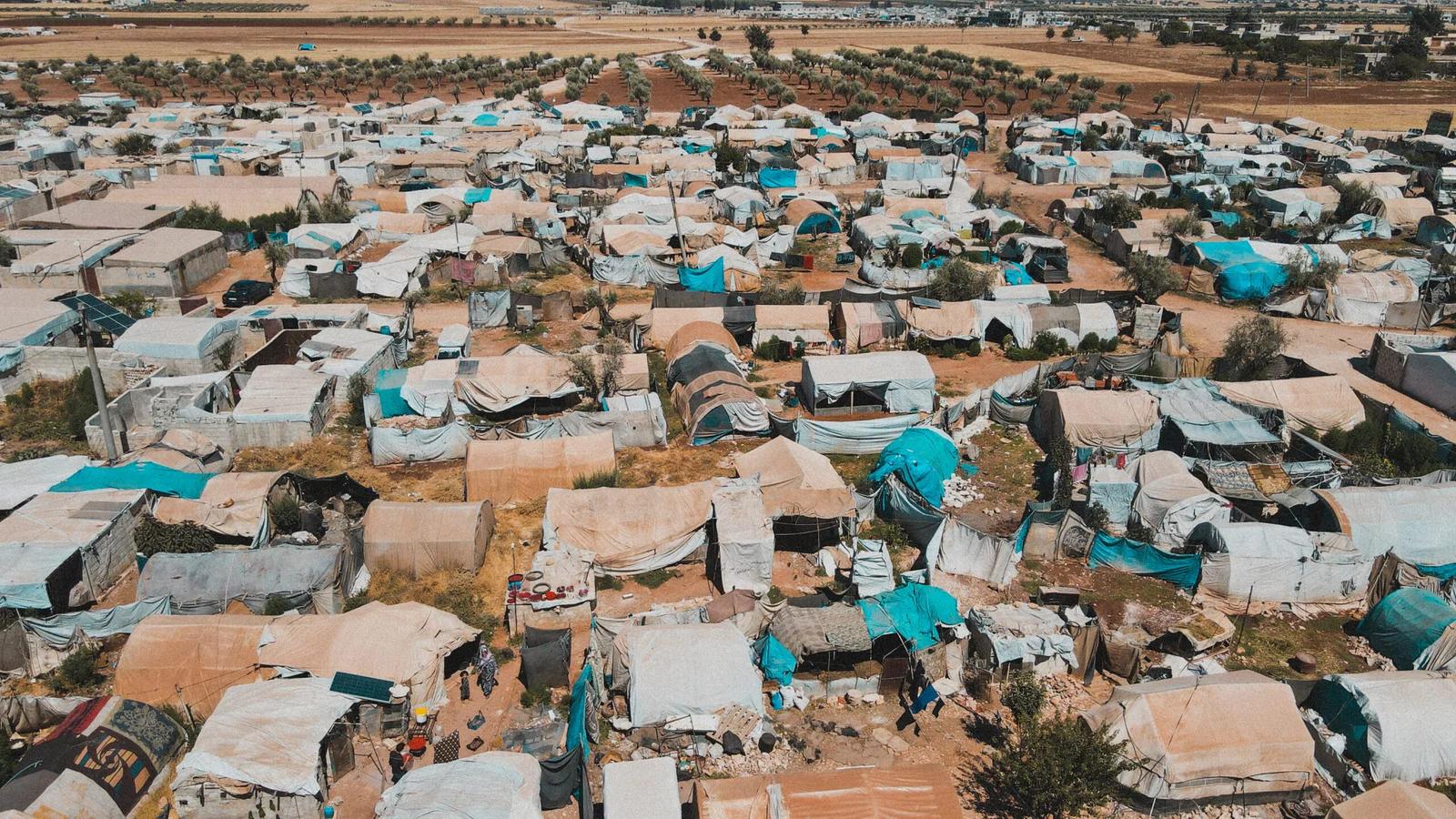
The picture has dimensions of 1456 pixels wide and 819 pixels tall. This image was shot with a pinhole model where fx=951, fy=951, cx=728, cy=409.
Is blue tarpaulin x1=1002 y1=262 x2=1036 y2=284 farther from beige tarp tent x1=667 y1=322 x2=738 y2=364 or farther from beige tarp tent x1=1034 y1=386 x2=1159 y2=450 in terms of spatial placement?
beige tarp tent x1=667 y1=322 x2=738 y2=364

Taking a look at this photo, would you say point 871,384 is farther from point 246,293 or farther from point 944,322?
point 246,293

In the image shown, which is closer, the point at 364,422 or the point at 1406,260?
the point at 364,422

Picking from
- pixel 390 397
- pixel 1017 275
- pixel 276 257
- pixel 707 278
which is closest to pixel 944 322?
pixel 1017 275

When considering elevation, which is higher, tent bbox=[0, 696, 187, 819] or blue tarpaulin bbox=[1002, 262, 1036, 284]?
blue tarpaulin bbox=[1002, 262, 1036, 284]

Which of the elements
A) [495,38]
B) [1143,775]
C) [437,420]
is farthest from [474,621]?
[495,38]

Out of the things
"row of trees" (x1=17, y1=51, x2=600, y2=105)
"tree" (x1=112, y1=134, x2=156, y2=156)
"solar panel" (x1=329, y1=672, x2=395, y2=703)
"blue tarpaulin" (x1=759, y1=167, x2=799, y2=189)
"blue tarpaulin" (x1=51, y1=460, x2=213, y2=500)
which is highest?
"row of trees" (x1=17, y1=51, x2=600, y2=105)

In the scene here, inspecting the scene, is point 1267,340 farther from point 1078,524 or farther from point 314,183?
point 314,183

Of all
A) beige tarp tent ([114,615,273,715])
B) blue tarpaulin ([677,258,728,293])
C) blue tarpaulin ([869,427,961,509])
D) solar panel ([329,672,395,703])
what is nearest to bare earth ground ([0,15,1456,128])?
blue tarpaulin ([677,258,728,293])
